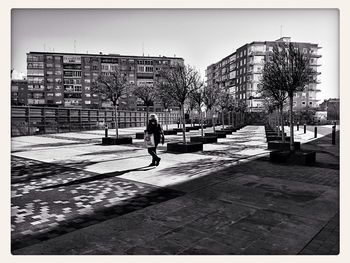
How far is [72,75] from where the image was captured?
7612 centimetres

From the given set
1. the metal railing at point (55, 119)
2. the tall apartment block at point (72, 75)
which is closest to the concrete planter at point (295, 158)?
the metal railing at point (55, 119)

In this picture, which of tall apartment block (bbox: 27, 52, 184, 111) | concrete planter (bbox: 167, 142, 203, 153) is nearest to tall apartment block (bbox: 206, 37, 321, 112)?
tall apartment block (bbox: 27, 52, 184, 111)

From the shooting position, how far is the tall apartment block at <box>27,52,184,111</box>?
7388cm

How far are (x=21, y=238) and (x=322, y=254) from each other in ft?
11.6

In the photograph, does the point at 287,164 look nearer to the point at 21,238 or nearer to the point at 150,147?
the point at 150,147

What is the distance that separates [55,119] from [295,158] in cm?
2041

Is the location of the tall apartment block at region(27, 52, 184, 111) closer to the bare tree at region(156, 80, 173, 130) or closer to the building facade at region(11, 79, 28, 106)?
the building facade at region(11, 79, 28, 106)

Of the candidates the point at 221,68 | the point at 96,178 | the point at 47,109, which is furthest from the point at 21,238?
the point at 221,68

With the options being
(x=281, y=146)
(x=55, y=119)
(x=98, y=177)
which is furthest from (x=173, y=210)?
(x=55, y=119)

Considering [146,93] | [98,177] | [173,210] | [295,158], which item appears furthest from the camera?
[146,93]

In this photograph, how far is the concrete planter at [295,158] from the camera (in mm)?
8242

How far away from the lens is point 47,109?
22.4m

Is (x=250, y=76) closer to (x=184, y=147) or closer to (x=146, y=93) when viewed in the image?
(x=146, y=93)

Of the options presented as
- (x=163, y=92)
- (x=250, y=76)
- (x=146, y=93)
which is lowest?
(x=163, y=92)
